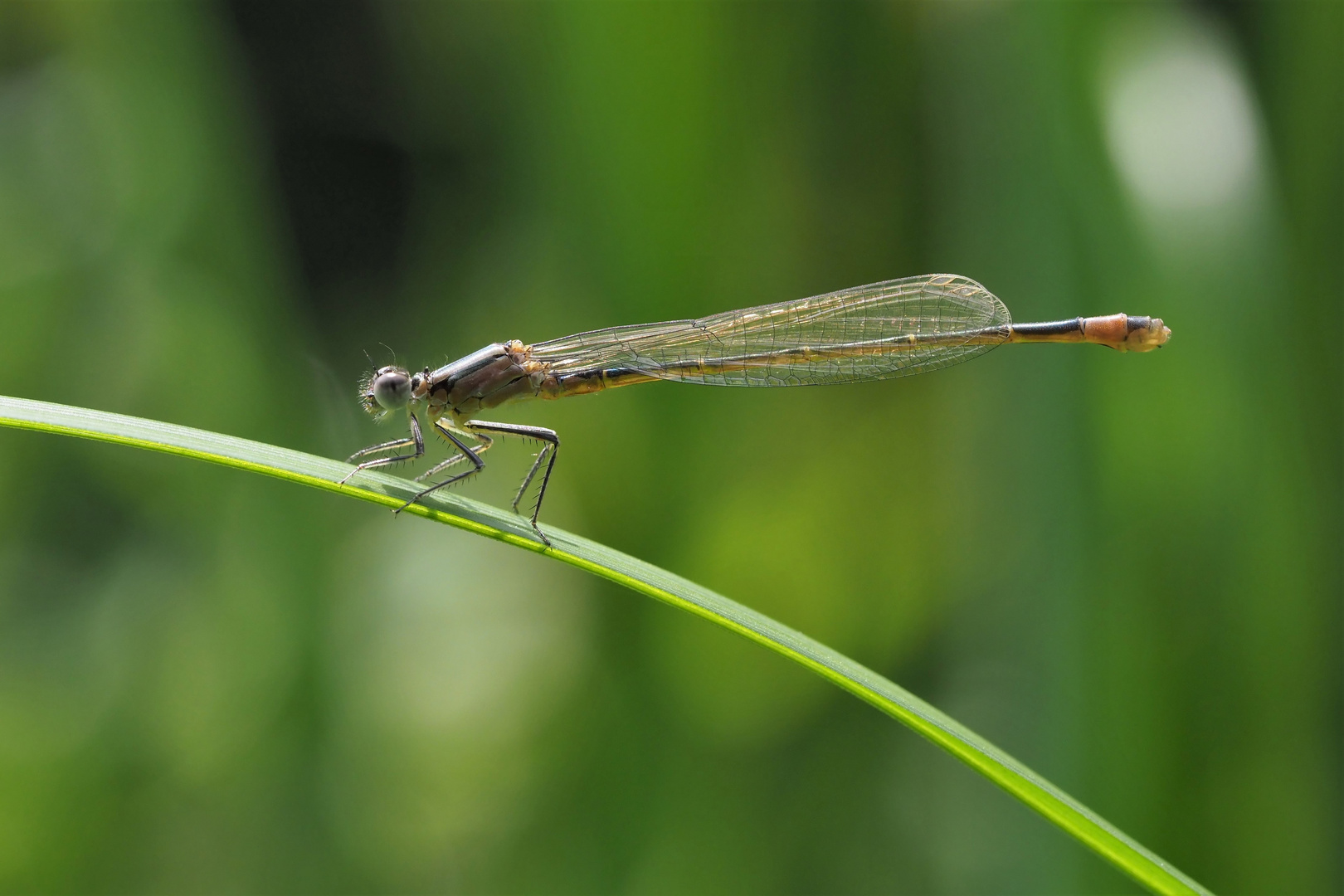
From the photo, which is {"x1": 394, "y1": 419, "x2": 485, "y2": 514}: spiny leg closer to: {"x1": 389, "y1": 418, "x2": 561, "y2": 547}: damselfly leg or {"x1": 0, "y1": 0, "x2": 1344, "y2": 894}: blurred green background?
{"x1": 389, "y1": 418, "x2": 561, "y2": 547}: damselfly leg

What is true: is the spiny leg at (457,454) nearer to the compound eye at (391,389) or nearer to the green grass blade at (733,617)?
the compound eye at (391,389)

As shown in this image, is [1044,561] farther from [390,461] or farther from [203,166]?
[203,166]

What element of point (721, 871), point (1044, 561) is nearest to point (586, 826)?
point (721, 871)

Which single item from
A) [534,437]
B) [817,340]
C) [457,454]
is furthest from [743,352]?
[457,454]

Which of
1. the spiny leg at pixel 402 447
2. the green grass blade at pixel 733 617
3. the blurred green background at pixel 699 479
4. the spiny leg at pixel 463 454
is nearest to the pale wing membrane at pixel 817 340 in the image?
the blurred green background at pixel 699 479


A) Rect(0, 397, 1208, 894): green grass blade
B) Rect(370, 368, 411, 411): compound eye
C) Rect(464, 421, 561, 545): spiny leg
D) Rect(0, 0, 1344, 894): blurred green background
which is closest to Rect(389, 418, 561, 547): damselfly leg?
Rect(464, 421, 561, 545): spiny leg

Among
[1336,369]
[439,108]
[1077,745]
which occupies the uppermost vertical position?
[439,108]
